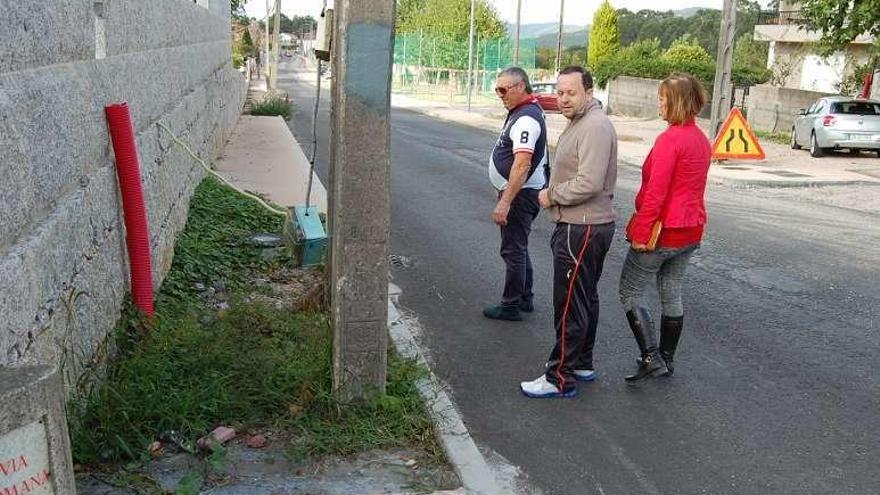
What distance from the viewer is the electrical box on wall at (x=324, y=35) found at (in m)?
5.76

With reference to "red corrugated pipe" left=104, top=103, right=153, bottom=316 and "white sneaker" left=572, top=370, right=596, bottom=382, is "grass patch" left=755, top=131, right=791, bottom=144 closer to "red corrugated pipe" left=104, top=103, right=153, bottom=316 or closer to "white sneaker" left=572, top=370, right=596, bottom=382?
"white sneaker" left=572, top=370, right=596, bottom=382

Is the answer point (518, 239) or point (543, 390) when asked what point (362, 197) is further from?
point (518, 239)

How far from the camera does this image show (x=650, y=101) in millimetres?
34688

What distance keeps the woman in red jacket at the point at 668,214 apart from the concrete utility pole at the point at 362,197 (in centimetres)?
167

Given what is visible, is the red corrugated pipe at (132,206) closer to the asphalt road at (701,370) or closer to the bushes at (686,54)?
the asphalt road at (701,370)

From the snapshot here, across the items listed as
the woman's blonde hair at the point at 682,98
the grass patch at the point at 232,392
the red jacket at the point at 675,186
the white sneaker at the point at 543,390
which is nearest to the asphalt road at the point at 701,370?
Answer: the white sneaker at the point at 543,390

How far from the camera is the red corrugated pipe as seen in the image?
4965 millimetres

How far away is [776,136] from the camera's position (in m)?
26.7

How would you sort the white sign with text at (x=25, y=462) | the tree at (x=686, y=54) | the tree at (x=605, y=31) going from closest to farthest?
1. the white sign with text at (x=25, y=462)
2. the tree at (x=686, y=54)
3. the tree at (x=605, y=31)

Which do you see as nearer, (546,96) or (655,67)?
(546,96)

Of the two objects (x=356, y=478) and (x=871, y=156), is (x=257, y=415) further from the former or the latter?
(x=871, y=156)

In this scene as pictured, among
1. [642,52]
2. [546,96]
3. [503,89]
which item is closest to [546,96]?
[546,96]

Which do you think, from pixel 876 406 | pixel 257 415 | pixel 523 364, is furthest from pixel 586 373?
pixel 257 415

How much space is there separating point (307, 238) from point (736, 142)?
12.2 m
